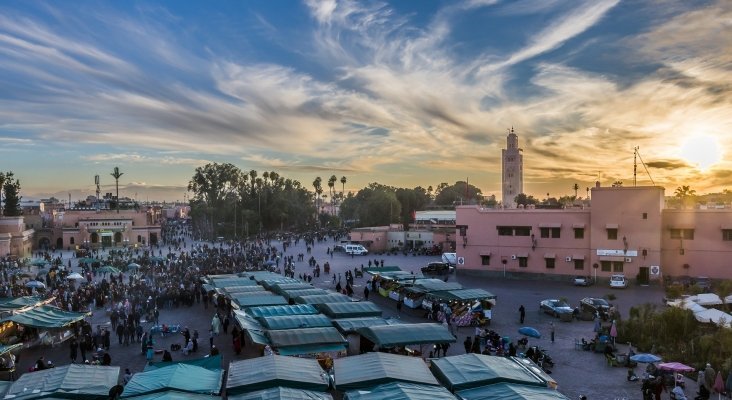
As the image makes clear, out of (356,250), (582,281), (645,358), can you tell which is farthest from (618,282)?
(356,250)

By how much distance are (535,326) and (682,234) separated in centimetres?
1730

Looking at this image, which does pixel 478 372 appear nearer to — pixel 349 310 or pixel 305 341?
pixel 305 341

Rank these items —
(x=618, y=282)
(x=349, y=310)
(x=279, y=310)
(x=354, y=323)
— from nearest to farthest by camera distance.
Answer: (x=354, y=323) → (x=279, y=310) → (x=349, y=310) → (x=618, y=282)

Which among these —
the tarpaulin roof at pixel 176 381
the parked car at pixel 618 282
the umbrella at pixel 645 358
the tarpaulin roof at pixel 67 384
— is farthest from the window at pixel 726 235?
the tarpaulin roof at pixel 67 384

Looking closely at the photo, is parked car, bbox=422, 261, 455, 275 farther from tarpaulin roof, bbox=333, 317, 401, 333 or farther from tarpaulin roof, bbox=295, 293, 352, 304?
tarpaulin roof, bbox=333, 317, 401, 333

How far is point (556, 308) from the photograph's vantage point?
2522cm

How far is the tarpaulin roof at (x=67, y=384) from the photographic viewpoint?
1136cm

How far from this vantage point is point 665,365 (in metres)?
15.9

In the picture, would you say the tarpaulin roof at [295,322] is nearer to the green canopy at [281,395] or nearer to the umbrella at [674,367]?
the green canopy at [281,395]

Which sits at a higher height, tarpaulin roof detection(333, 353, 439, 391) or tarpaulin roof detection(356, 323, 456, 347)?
tarpaulin roof detection(333, 353, 439, 391)

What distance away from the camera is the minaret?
358 feet

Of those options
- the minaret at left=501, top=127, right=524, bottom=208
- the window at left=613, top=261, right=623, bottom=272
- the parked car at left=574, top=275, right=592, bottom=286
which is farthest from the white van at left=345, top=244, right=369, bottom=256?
the minaret at left=501, top=127, right=524, bottom=208

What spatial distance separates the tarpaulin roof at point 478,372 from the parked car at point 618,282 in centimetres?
2357

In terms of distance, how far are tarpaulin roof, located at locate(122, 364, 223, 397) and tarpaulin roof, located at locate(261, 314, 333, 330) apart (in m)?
5.03
